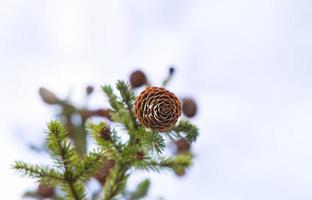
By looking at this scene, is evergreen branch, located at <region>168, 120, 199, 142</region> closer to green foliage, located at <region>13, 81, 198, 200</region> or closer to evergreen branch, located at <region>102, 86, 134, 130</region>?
green foliage, located at <region>13, 81, 198, 200</region>

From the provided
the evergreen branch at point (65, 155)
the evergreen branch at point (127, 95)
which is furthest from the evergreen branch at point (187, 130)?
the evergreen branch at point (65, 155)

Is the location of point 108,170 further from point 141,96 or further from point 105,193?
point 141,96

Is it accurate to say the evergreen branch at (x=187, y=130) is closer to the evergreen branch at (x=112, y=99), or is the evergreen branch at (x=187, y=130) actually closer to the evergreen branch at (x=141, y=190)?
the evergreen branch at (x=112, y=99)

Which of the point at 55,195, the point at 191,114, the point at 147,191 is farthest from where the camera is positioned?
the point at 55,195

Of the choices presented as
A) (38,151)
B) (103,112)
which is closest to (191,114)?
(103,112)

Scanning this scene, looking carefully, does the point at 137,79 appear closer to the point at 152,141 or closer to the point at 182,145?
the point at 182,145

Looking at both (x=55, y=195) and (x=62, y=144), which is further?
(x=55, y=195)

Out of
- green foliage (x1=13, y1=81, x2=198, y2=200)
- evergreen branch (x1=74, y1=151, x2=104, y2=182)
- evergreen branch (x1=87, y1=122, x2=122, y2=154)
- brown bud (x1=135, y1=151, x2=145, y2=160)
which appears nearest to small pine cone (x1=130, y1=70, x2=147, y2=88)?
green foliage (x1=13, y1=81, x2=198, y2=200)
